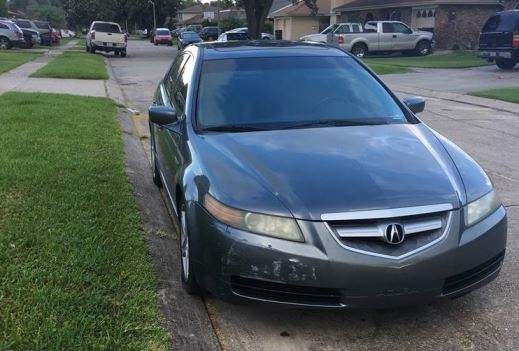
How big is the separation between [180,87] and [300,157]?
188 centimetres

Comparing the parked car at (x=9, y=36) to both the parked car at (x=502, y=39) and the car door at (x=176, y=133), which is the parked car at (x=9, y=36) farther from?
the car door at (x=176, y=133)

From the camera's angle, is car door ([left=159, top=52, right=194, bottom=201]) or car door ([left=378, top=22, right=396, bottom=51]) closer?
car door ([left=159, top=52, right=194, bottom=201])

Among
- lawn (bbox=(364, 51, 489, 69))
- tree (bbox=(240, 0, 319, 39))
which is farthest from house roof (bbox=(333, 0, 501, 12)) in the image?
tree (bbox=(240, 0, 319, 39))

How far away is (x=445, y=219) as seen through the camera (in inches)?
120

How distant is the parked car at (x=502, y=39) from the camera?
20469mm

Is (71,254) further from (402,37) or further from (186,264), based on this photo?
(402,37)

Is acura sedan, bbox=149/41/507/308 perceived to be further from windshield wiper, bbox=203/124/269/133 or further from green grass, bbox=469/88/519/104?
green grass, bbox=469/88/519/104

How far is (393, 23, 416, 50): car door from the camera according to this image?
31.0 meters

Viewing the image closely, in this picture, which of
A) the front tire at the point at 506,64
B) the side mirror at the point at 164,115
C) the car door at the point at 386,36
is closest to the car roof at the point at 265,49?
the side mirror at the point at 164,115

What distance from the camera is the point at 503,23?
2105 centimetres

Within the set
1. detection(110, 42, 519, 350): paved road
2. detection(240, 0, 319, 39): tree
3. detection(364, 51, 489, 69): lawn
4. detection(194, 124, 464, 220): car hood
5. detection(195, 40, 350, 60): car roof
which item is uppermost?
detection(240, 0, 319, 39): tree

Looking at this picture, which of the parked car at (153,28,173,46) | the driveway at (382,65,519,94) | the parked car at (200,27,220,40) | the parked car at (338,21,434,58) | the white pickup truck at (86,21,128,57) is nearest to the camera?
the driveway at (382,65,519,94)

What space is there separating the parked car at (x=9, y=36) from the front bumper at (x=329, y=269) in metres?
33.5

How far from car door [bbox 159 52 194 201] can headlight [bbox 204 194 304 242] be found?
0.89m
